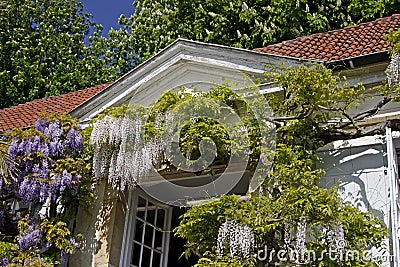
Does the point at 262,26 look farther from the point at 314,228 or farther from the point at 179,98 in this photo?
the point at 314,228

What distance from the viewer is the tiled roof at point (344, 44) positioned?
8102 mm

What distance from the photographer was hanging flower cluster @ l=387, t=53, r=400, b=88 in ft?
22.5

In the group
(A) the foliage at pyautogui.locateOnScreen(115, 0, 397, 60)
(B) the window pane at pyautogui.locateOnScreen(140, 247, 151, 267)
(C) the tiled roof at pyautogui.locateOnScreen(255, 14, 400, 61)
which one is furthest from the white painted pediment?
(A) the foliage at pyautogui.locateOnScreen(115, 0, 397, 60)

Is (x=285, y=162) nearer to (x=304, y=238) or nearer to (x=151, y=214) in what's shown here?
(x=304, y=238)

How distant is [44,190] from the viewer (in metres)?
8.00

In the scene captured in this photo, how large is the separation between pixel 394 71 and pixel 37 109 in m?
7.58

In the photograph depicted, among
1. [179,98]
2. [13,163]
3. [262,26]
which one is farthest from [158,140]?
[262,26]

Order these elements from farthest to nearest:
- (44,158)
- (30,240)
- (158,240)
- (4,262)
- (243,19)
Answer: (243,19), (158,240), (44,158), (30,240), (4,262)

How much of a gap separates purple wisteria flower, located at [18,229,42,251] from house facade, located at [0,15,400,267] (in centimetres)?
66

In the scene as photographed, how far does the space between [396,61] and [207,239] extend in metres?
2.94

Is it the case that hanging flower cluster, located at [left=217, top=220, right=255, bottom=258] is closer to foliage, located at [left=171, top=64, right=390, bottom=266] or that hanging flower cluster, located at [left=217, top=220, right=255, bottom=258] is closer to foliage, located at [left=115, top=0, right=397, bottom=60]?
foliage, located at [left=171, top=64, right=390, bottom=266]

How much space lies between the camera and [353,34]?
9297 mm

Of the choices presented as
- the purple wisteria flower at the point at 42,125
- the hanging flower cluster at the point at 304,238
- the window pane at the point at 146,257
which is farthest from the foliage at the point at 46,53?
the hanging flower cluster at the point at 304,238

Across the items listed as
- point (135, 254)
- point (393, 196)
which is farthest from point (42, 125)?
point (393, 196)
